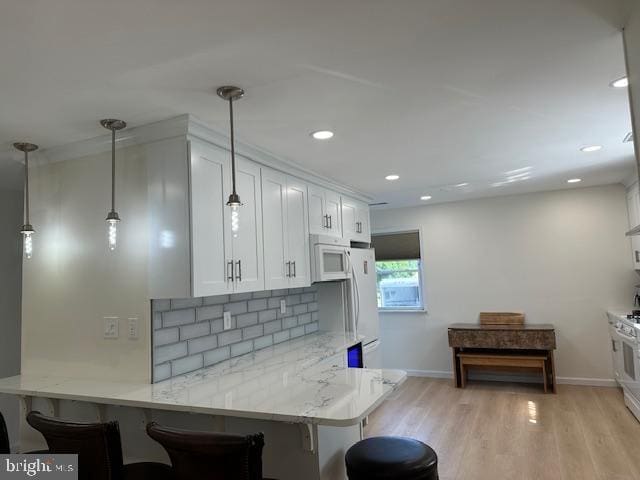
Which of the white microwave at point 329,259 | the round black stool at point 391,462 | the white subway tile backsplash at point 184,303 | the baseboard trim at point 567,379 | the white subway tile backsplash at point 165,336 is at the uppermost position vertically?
the white microwave at point 329,259

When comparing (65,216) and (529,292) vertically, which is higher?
(65,216)

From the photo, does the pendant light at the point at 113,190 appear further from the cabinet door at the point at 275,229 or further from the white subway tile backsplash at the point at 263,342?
the white subway tile backsplash at the point at 263,342

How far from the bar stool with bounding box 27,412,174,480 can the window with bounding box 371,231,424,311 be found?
15.6 feet

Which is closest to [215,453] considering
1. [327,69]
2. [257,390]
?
[257,390]

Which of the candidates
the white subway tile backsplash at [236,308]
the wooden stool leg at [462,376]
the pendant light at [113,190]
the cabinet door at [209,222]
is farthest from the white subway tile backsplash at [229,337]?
the wooden stool leg at [462,376]

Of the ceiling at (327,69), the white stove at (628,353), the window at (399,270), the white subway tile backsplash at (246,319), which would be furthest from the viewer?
the window at (399,270)

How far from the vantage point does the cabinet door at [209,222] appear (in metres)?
2.41

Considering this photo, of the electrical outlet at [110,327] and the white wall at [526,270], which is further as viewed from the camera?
the white wall at [526,270]

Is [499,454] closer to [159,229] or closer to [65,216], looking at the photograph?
[159,229]

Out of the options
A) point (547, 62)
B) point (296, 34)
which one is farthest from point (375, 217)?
point (296, 34)

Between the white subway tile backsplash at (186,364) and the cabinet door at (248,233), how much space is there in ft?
→ 1.78

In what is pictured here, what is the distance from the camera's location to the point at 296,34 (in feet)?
5.12

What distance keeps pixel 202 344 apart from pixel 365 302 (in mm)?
2020

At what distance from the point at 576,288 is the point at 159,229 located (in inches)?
193
